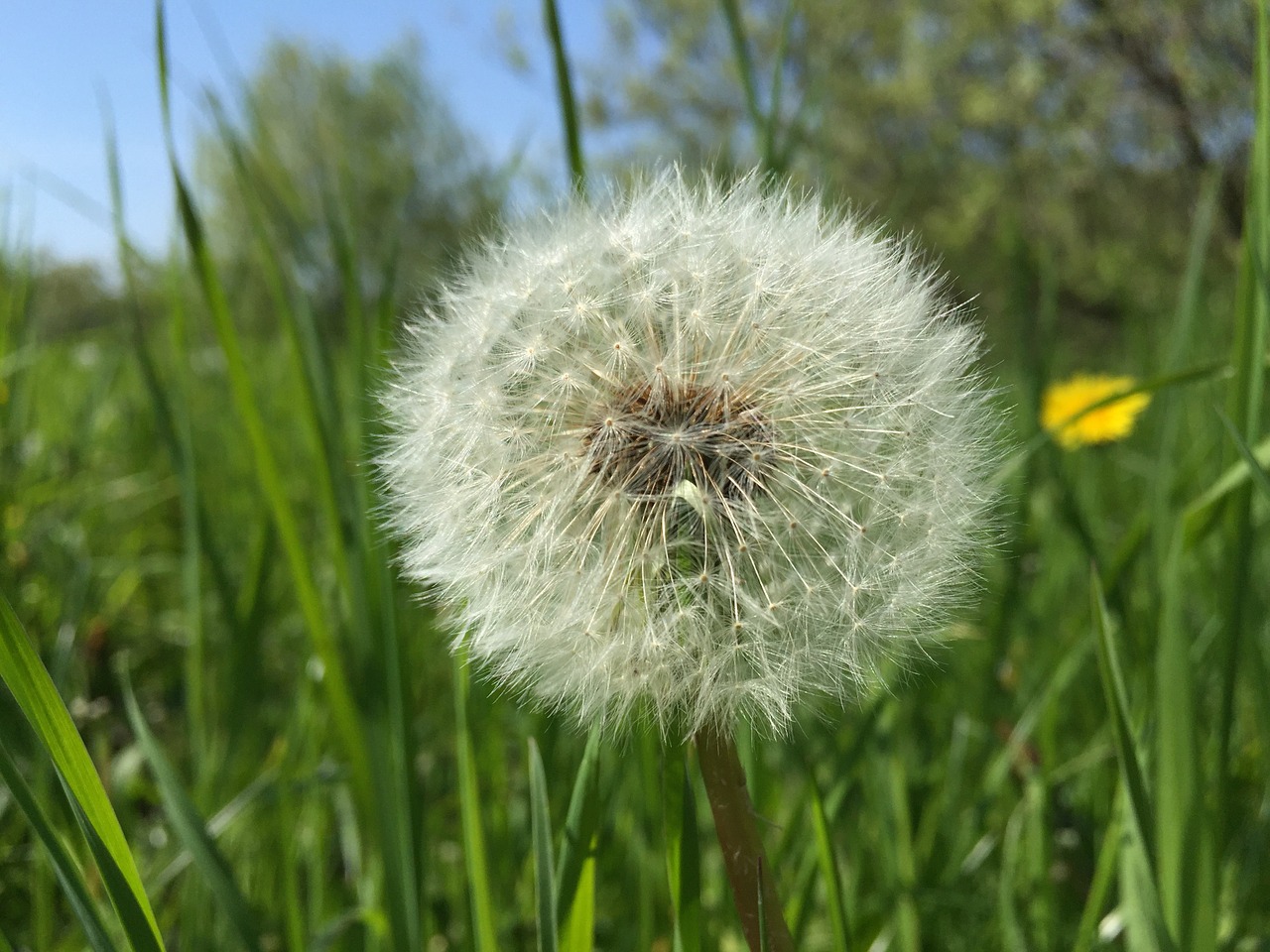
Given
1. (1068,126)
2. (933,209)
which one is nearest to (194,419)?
(1068,126)

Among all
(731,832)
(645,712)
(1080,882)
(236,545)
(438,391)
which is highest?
(236,545)

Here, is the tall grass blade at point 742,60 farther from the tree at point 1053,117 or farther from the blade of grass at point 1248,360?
the tree at point 1053,117

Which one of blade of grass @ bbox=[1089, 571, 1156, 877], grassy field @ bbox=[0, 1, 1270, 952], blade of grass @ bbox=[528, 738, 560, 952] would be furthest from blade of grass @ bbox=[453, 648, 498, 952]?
blade of grass @ bbox=[1089, 571, 1156, 877]

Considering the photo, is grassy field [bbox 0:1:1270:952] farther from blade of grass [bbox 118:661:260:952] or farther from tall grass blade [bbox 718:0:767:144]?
tall grass blade [bbox 718:0:767:144]

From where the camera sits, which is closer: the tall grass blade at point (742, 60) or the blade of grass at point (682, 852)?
the blade of grass at point (682, 852)

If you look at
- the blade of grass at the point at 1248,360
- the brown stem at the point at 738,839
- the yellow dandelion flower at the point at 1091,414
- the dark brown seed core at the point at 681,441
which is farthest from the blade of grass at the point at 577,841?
the yellow dandelion flower at the point at 1091,414

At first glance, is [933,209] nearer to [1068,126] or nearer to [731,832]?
[1068,126]
